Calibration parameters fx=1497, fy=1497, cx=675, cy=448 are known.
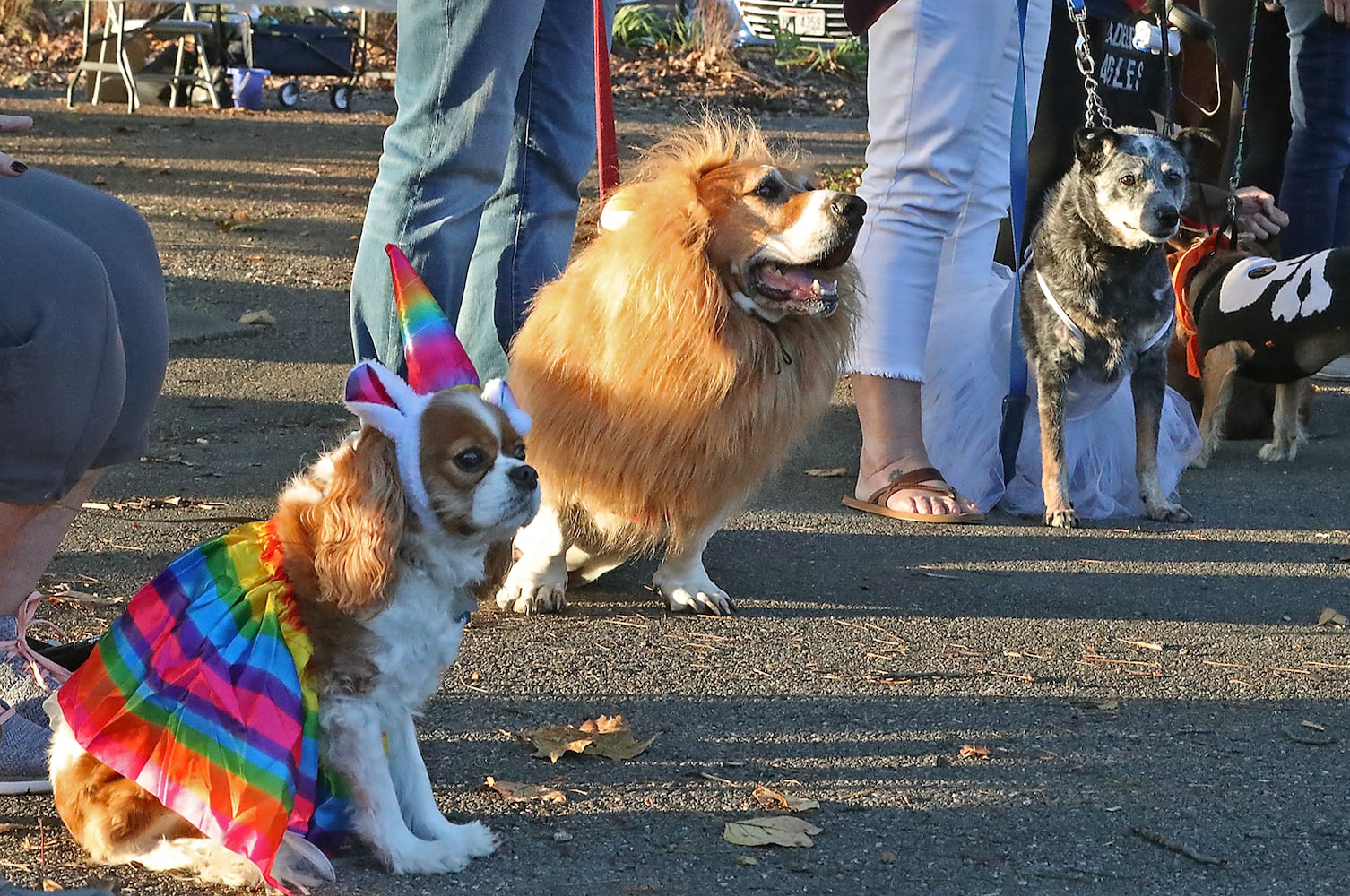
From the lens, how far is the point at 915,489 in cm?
457

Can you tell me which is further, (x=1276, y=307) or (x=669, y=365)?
(x=1276, y=307)

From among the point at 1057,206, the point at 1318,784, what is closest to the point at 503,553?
the point at 1318,784

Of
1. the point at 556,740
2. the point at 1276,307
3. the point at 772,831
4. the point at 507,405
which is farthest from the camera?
the point at 1276,307

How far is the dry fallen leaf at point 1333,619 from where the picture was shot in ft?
12.4

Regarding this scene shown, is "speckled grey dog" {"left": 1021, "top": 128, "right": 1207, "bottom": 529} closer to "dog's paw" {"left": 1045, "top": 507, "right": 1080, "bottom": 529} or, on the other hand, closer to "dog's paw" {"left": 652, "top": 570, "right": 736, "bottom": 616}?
"dog's paw" {"left": 1045, "top": 507, "right": 1080, "bottom": 529}

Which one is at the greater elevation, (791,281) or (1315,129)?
(1315,129)

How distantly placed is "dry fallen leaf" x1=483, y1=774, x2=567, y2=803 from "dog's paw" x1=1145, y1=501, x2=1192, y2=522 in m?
2.85

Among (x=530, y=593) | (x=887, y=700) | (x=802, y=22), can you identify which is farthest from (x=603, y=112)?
(x=802, y=22)

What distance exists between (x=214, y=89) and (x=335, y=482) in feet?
37.9

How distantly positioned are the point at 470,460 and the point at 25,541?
85 cm

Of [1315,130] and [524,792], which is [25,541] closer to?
[524,792]

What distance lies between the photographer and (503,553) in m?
2.45

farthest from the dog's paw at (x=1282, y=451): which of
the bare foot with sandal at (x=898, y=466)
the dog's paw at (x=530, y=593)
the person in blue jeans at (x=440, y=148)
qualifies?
the person in blue jeans at (x=440, y=148)

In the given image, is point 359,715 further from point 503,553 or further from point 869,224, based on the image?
point 869,224
